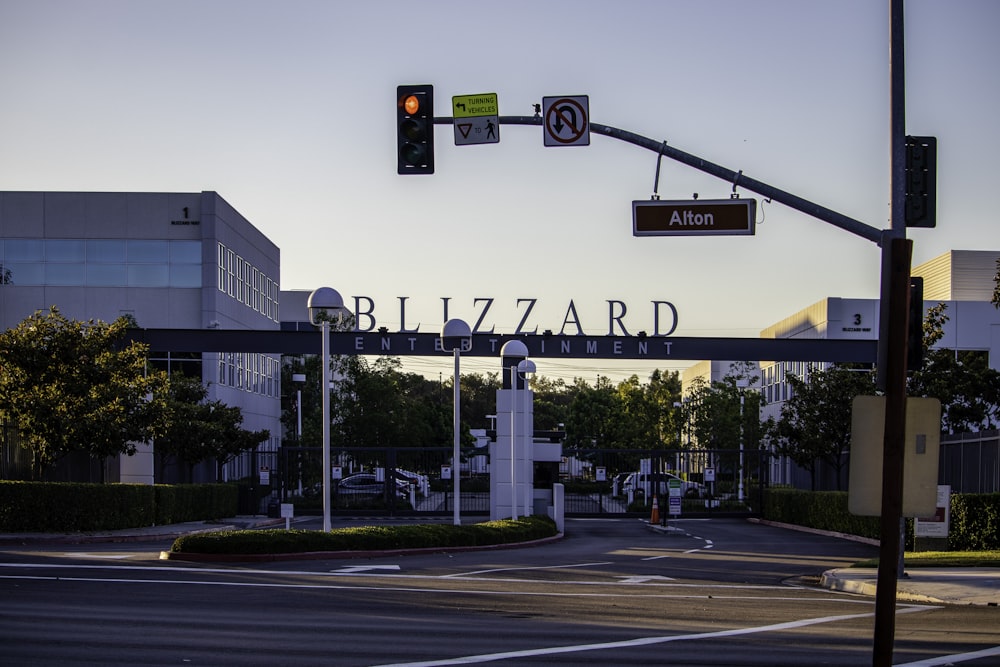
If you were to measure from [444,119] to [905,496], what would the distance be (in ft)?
36.1

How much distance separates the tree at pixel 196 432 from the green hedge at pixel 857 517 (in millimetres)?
19998

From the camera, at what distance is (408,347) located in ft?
135

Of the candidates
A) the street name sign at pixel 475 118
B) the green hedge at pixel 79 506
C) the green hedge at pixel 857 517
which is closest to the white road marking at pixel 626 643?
the green hedge at pixel 857 517

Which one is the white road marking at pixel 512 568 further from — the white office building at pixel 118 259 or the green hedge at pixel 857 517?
the white office building at pixel 118 259

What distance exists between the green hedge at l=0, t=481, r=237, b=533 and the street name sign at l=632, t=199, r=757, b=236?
17.0m

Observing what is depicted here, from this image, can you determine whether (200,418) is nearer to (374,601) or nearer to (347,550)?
(347,550)

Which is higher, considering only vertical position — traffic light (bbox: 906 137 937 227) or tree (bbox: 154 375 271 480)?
traffic light (bbox: 906 137 937 227)

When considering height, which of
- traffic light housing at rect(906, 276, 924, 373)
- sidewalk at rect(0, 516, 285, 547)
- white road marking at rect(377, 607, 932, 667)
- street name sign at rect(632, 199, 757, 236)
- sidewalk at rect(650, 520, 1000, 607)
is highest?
street name sign at rect(632, 199, 757, 236)

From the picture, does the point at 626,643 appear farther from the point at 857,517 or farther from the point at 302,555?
the point at 857,517

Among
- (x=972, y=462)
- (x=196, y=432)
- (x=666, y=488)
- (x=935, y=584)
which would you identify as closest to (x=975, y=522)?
(x=972, y=462)

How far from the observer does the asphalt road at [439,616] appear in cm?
1141

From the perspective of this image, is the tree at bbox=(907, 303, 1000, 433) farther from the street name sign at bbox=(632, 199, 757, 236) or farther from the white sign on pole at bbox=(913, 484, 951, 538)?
the street name sign at bbox=(632, 199, 757, 236)

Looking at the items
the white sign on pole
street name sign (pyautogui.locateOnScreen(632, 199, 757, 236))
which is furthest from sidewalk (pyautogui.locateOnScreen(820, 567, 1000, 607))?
street name sign (pyautogui.locateOnScreen(632, 199, 757, 236))

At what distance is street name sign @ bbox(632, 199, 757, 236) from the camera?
17.8 m
